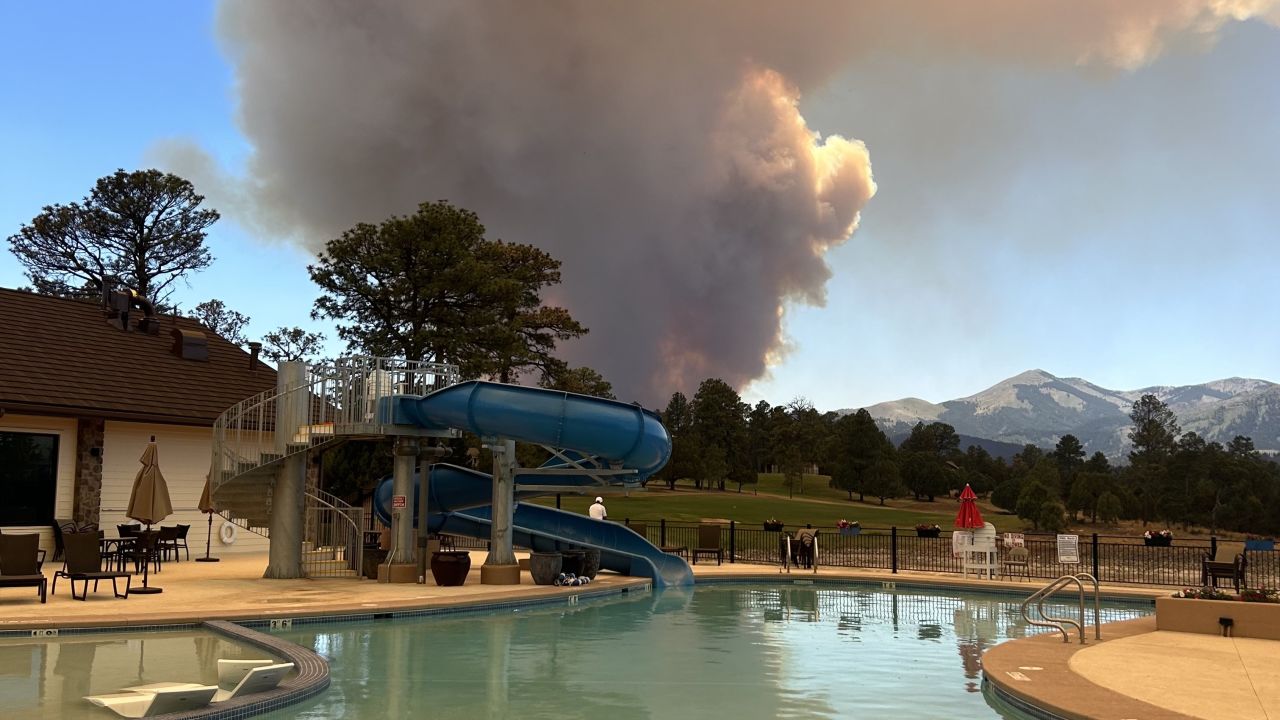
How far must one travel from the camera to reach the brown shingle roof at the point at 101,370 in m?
24.4

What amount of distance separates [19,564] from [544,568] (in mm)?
9563

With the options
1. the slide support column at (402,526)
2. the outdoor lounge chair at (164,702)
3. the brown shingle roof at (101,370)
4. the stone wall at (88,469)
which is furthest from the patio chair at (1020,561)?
the stone wall at (88,469)

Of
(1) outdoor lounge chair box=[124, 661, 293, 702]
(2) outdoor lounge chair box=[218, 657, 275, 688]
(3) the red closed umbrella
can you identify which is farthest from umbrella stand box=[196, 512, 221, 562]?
(3) the red closed umbrella

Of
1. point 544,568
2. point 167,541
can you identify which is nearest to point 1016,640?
point 544,568

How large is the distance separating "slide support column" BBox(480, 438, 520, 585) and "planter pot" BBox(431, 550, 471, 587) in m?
0.88

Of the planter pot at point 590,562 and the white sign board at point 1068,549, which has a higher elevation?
the white sign board at point 1068,549

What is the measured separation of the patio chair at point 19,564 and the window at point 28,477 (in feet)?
26.1

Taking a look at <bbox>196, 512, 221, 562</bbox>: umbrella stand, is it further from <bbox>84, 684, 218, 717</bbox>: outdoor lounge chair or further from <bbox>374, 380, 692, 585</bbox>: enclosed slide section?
<bbox>84, 684, 218, 717</bbox>: outdoor lounge chair

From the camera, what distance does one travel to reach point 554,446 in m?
20.3

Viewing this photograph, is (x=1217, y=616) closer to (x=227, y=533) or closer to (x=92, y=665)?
(x=92, y=665)

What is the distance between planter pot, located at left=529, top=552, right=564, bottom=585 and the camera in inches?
833

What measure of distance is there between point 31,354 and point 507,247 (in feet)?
77.1

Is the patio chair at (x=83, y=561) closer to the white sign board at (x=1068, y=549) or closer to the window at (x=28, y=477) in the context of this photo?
the window at (x=28, y=477)

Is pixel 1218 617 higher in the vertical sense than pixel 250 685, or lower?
higher
